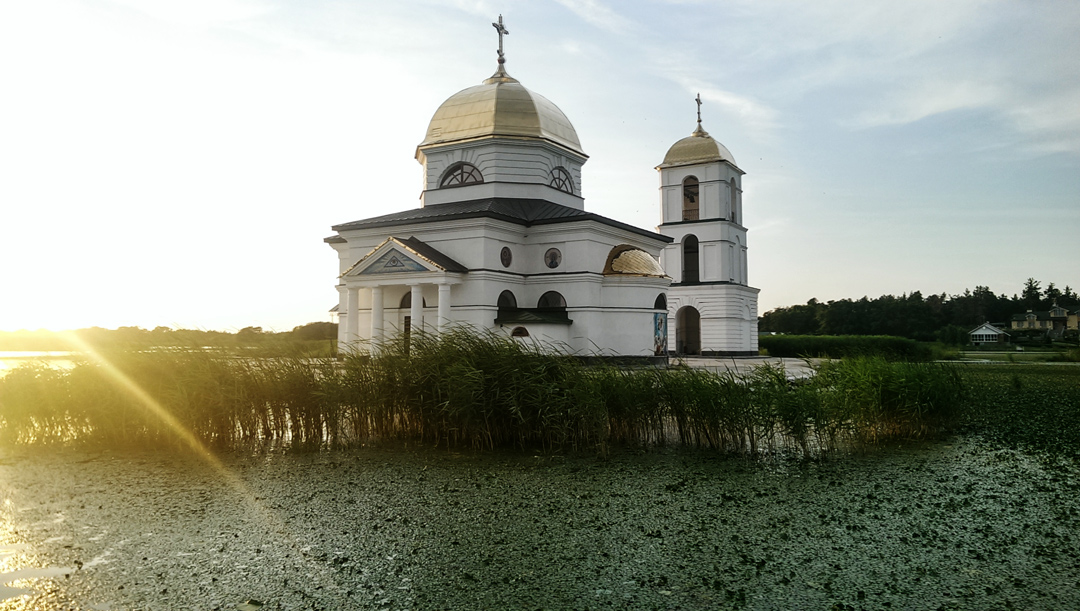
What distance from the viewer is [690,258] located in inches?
1302

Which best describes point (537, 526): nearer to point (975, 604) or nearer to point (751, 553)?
point (751, 553)

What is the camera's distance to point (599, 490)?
6.73 meters

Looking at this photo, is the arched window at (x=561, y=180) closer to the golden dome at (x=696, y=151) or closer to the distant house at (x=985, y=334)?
the golden dome at (x=696, y=151)

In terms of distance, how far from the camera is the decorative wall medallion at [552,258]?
22.4 meters

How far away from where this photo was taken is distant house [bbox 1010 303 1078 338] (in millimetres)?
69438

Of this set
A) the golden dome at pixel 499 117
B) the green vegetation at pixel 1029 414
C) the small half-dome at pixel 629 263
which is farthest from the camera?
the golden dome at pixel 499 117

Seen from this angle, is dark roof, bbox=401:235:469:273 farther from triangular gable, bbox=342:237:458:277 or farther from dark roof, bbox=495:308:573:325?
dark roof, bbox=495:308:573:325

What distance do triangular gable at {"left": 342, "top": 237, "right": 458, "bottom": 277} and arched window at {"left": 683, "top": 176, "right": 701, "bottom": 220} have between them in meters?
15.3

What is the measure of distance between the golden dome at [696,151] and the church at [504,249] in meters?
7.85

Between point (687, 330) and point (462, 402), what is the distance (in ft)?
82.7

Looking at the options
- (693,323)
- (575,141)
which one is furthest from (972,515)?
(693,323)

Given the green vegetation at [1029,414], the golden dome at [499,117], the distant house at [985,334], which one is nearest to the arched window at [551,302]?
the golden dome at [499,117]


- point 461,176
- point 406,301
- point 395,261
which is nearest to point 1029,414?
point 395,261

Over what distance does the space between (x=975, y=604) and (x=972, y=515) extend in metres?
2.19
